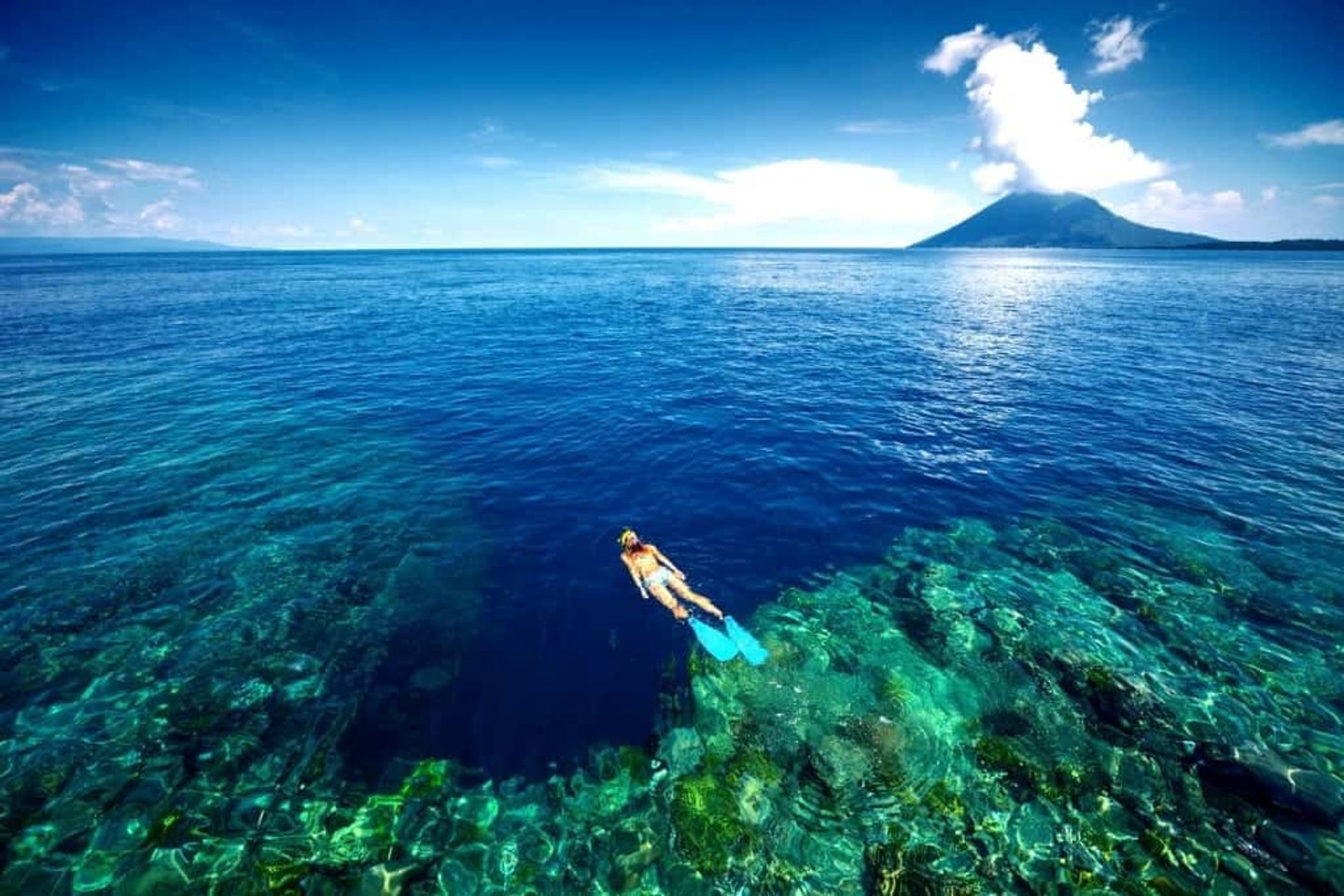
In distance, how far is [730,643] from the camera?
637 inches

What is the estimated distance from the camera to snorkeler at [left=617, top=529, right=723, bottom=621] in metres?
17.6

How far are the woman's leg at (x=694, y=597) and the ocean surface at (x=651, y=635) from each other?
0.97 meters

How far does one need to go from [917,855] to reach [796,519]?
43.5 feet

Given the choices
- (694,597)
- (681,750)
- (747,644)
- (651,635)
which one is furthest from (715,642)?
(681,750)

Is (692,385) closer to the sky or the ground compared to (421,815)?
closer to the sky

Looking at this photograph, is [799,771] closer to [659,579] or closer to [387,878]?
[659,579]

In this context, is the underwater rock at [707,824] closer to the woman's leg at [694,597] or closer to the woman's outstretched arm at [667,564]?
the woman's leg at [694,597]

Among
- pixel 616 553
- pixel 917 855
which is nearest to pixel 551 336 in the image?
pixel 616 553

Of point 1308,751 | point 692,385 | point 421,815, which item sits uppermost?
point 692,385

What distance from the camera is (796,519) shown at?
75.8 feet

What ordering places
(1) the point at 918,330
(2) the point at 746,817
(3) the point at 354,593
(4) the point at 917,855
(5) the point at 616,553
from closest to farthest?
1. (4) the point at 917,855
2. (2) the point at 746,817
3. (3) the point at 354,593
4. (5) the point at 616,553
5. (1) the point at 918,330

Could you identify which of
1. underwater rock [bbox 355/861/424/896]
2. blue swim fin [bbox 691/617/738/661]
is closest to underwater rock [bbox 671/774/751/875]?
blue swim fin [bbox 691/617/738/661]

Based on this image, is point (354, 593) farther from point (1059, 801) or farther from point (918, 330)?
point (918, 330)

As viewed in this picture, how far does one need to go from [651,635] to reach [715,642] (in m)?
2.19
